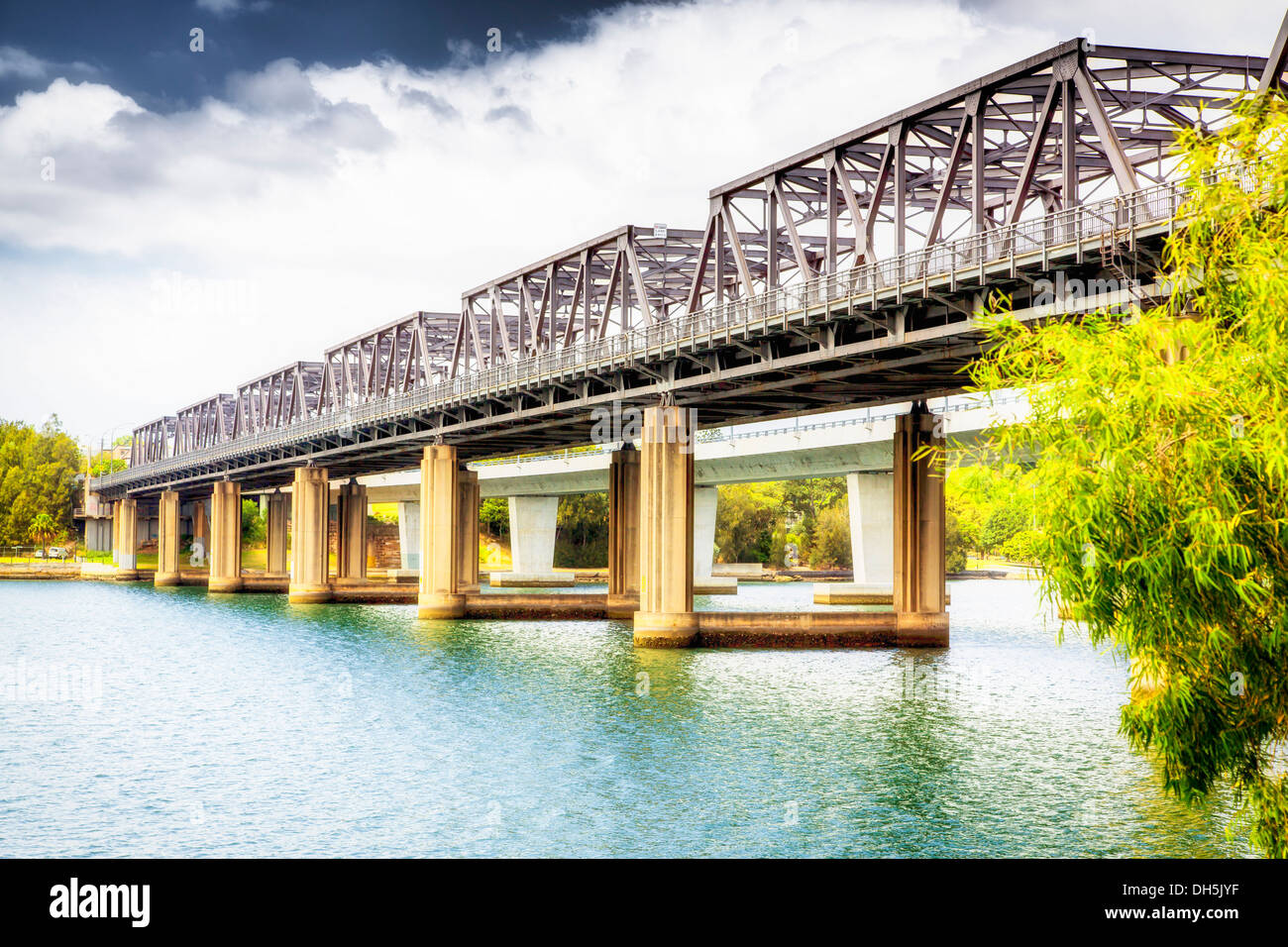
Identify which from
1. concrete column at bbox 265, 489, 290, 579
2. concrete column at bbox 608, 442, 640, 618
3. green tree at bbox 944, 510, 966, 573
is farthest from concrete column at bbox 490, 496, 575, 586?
green tree at bbox 944, 510, 966, 573

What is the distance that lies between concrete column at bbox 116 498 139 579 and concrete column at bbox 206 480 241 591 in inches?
1196

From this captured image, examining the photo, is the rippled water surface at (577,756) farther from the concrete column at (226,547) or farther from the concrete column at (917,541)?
the concrete column at (226,547)

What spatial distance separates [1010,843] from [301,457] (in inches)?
3612

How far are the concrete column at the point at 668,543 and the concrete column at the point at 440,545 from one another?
23410 millimetres

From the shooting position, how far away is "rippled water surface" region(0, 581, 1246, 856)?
22.7m

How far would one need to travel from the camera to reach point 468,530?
88125 mm

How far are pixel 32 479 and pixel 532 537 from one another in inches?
3188

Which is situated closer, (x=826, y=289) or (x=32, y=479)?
(x=826, y=289)

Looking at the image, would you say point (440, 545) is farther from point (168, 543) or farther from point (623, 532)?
point (168, 543)

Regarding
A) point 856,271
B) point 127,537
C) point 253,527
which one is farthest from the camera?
point 253,527

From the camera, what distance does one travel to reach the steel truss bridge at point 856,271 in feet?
121

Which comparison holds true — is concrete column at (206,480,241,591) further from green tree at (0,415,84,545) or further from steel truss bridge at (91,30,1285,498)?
green tree at (0,415,84,545)

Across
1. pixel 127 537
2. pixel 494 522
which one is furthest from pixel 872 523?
pixel 127 537
